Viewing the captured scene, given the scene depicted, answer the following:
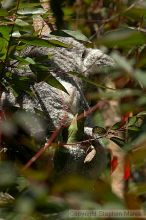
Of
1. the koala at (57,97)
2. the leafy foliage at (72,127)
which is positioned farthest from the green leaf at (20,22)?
the koala at (57,97)

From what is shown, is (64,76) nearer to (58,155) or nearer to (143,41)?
(58,155)

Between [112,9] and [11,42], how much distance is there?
1692 millimetres

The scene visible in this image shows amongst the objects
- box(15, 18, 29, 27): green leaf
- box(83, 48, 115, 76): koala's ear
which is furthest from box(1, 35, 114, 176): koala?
box(15, 18, 29, 27): green leaf

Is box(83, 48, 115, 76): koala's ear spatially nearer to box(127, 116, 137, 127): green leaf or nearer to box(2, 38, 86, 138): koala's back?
box(2, 38, 86, 138): koala's back

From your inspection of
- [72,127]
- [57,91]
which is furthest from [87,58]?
[72,127]

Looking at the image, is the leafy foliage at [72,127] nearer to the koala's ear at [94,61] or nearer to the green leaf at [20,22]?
the green leaf at [20,22]

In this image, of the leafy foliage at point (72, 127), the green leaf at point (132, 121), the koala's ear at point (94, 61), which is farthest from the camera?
the koala's ear at point (94, 61)

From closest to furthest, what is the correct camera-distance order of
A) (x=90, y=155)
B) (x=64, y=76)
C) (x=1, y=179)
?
(x=1, y=179) → (x=90, y=155) → (x=64, y=76)

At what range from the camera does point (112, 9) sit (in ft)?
10.5

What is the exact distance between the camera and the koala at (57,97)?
1678 mm

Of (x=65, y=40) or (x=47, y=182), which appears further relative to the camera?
(x=65, y=40)

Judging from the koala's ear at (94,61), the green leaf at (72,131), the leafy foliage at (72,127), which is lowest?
the green leaf at (72,131)

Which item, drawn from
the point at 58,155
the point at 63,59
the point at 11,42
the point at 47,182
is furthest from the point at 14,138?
the point at 47,182

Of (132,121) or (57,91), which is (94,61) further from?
(132,121)
